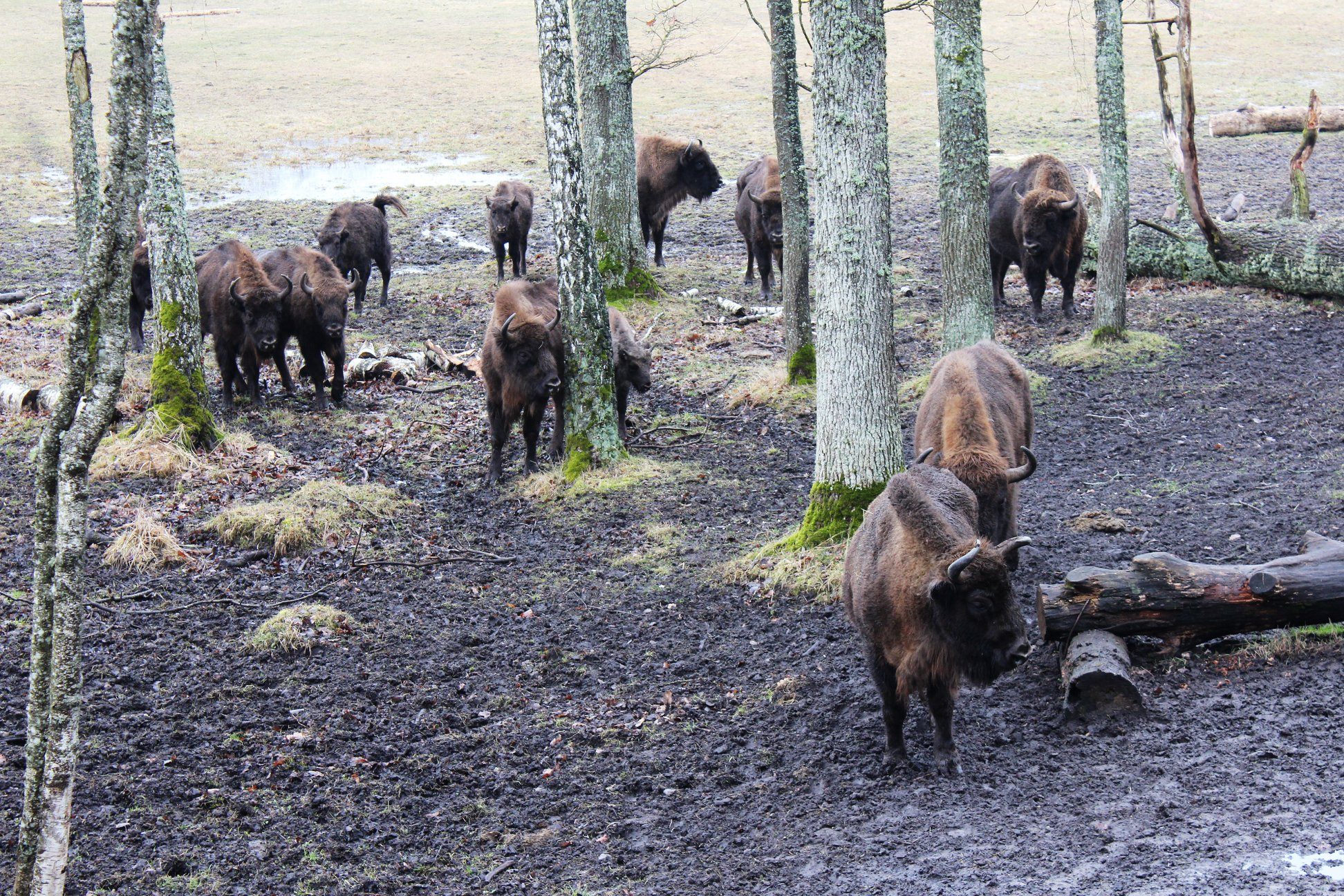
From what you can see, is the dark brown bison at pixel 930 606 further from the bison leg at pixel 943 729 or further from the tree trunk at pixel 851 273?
the tree trunk at pixel 851 273

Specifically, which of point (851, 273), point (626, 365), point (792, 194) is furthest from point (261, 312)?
point (851, 273)

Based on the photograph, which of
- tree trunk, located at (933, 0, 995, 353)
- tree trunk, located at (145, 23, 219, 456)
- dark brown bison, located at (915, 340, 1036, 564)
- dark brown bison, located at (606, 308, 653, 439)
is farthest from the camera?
tree trunk, located at (933, 0, 995, 353)

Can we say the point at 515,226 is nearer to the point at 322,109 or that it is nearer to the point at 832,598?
the point at 832,598

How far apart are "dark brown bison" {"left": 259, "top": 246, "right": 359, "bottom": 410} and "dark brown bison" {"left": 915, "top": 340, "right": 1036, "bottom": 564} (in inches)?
299

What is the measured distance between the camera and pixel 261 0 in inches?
2082

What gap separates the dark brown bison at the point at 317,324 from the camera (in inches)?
513

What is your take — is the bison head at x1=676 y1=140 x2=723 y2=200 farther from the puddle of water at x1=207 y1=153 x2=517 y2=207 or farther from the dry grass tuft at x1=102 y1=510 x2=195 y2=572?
the dry grass tuft at x1=102 y1=510 x2=195 y2=572

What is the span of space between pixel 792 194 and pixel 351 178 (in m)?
19.1

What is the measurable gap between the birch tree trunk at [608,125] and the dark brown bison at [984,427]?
28.4 ft

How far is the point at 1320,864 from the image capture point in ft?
14.3

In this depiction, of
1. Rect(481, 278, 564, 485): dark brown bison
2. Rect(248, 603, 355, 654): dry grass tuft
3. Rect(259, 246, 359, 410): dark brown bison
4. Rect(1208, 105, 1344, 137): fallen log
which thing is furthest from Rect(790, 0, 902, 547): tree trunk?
Rect(1208, 105, 1344, 137): fallen log

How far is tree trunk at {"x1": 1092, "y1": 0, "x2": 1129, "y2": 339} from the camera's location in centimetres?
1234

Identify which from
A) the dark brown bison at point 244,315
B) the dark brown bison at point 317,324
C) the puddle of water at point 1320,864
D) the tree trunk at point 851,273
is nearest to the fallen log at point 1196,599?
the puddle of water at point 1320,864

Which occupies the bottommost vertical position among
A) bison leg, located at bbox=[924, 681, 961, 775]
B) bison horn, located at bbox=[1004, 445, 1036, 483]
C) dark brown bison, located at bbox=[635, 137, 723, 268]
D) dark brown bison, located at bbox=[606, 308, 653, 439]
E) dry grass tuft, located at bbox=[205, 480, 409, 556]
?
bison leg, located at bbox=[924, 681, 961, 775]
